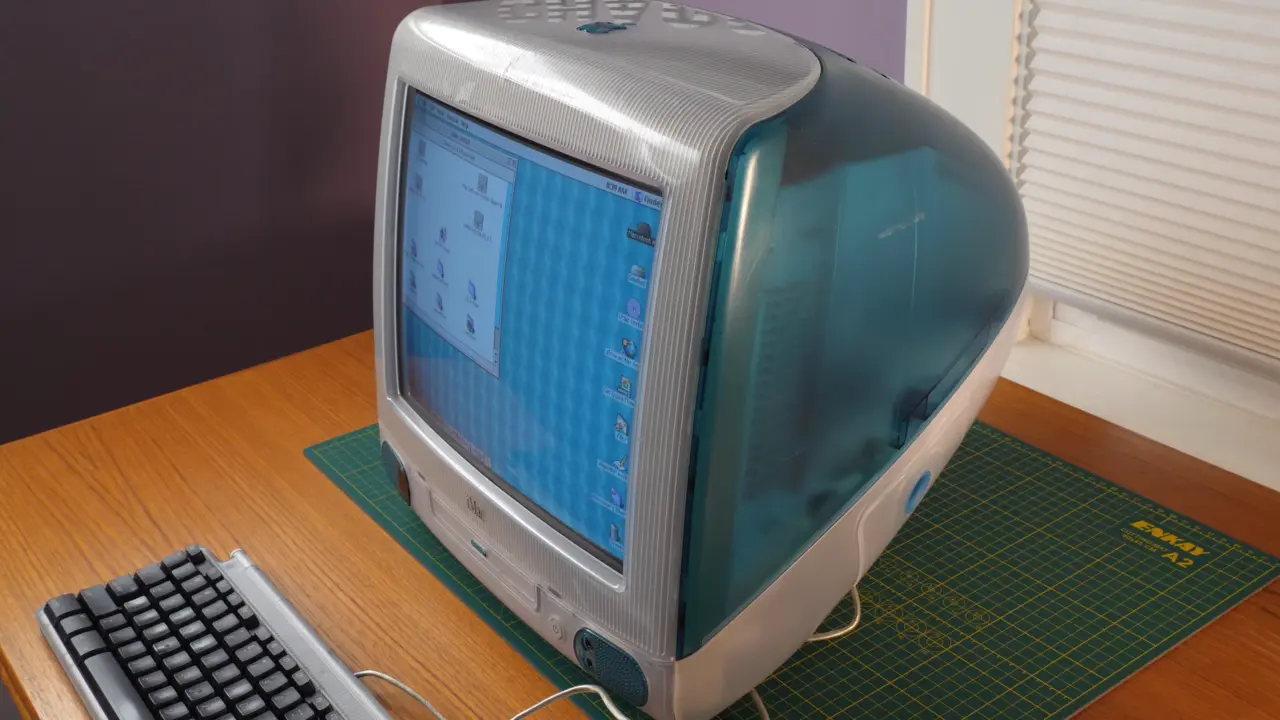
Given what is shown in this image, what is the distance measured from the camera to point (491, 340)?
2.55 ft

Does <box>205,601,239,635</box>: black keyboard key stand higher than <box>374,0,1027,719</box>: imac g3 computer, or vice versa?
<box>374,0,1027,719</box>: imac g3 computer

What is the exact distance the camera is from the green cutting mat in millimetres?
751

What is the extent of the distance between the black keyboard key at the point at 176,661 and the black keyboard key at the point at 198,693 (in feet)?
0.08

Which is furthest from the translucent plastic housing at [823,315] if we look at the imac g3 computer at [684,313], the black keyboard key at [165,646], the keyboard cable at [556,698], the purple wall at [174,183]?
the purple wall at [174,183]

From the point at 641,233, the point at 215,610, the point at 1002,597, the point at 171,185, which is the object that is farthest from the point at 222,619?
the point at 171,185

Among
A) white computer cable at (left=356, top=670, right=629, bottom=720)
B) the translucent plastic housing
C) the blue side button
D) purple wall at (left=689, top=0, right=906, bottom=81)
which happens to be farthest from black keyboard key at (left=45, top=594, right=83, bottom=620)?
purple wall at (left=689, top=0, right=906, bottom=81)

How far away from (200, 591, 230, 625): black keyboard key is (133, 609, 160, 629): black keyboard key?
3 centimetres

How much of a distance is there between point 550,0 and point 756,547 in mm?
437

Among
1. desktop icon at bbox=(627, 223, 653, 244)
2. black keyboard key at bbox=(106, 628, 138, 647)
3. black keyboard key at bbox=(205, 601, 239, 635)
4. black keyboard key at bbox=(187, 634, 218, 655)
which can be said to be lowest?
black keyboard key at bbox=(106, 628, 138, 647)

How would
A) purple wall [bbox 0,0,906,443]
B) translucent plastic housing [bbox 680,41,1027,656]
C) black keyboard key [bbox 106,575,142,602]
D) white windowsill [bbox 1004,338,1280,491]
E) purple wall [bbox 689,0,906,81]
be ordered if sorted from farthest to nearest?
1. purple wall [bbox 0,0,906,443]
2. purple wall [bbox 689,0,906,81]
3. white windowsill [bbox 1004,338,1280,491]
4. black keyboard key [bbox 106,575,142,602]
5. translucent plastic housing [bbox 680,41,1027,656]

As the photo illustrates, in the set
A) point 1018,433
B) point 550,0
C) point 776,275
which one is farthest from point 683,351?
point 1018,433

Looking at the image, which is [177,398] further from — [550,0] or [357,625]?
[550,0]

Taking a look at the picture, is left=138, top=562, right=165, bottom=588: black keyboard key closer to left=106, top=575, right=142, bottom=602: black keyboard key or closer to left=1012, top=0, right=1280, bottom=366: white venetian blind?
left=106, top=575, right=142, bottom=602: black keyboard key

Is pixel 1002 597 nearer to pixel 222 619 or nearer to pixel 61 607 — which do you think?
pixel 222 619
